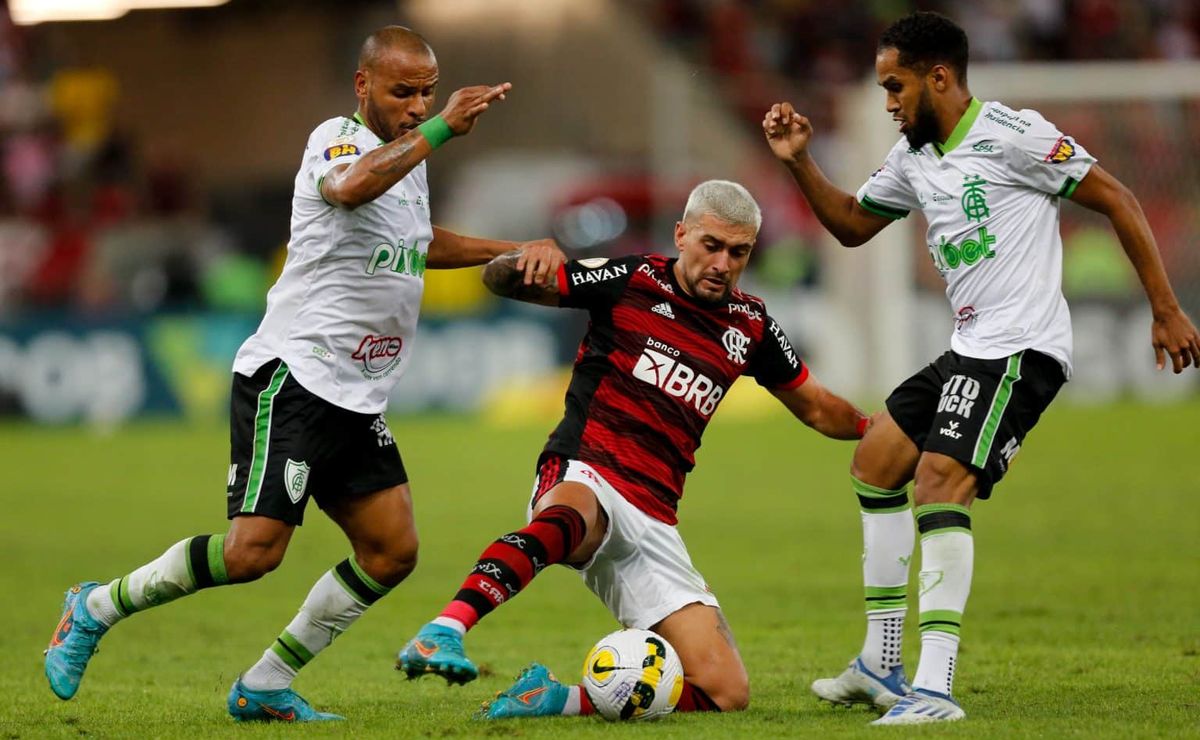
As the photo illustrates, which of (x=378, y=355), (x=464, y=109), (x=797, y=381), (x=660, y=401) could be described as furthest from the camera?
(x=797, y=381)

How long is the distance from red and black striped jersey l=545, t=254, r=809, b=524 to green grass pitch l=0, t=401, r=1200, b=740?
1.06 metres

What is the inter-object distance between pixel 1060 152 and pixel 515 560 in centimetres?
250

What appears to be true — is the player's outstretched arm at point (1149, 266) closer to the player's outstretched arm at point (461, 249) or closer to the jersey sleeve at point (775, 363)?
the jersey sleeve at point (775, 363)

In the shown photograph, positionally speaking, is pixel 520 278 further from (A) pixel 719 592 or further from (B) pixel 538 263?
(A) pixel 719 592

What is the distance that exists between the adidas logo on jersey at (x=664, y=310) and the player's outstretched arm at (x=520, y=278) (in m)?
0.41

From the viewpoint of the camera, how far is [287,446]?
6316 millimetres

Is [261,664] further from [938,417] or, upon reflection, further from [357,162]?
[938,417]

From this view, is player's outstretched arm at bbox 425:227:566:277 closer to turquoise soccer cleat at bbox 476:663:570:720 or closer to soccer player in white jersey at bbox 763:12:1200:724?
soccer player in white jersey at bbox 763:12:1200:724

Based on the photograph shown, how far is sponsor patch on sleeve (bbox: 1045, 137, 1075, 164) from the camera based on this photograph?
20.8 ft

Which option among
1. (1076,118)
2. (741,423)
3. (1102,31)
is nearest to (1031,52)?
(1102,31)

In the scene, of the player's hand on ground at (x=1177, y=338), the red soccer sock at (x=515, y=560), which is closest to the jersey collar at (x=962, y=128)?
the player's hand on ground at (x=1177, y=338)

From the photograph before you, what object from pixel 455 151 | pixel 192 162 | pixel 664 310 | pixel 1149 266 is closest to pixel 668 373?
pixel 664 310

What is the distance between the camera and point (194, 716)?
658 cm

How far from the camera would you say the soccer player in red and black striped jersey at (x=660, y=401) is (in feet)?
21.9
